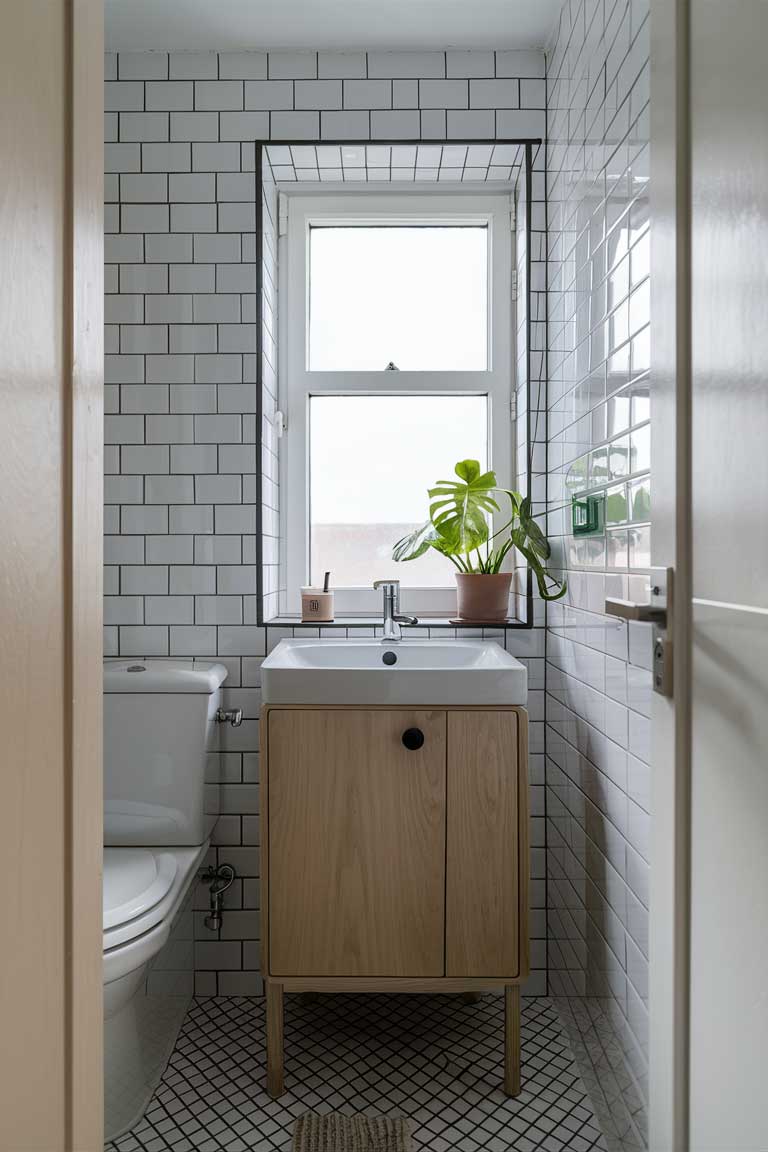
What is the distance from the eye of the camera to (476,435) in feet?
7.36

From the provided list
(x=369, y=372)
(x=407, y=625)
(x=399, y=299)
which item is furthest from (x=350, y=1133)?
(x=399, y=299)

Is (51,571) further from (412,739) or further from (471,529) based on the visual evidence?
(471,529)

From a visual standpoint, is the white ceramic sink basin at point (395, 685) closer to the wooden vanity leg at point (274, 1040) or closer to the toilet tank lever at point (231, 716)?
the toilet tank lever at point (231, 716)

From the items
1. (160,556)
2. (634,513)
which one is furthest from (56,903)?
(160,556)

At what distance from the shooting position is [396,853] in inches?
61.9

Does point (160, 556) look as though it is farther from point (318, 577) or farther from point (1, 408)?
point (1, 408)

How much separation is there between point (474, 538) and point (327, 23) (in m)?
1.31

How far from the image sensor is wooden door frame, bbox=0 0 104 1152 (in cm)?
51

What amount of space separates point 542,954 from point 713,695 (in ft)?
5.18

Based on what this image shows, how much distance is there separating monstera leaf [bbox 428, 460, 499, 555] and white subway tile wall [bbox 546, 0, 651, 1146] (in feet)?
0.58

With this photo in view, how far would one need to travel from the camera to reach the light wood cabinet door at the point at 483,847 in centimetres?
157

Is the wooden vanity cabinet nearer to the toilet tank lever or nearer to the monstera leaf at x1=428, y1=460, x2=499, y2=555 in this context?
the toilet tank lever

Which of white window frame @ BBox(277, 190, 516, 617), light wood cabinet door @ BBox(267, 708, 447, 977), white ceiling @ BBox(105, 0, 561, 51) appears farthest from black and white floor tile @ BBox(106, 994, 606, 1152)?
white ceiling @ BBox(105, 0, 561, 51)

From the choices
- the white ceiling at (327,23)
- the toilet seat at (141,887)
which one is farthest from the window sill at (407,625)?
the white ceiling at (327,23)
